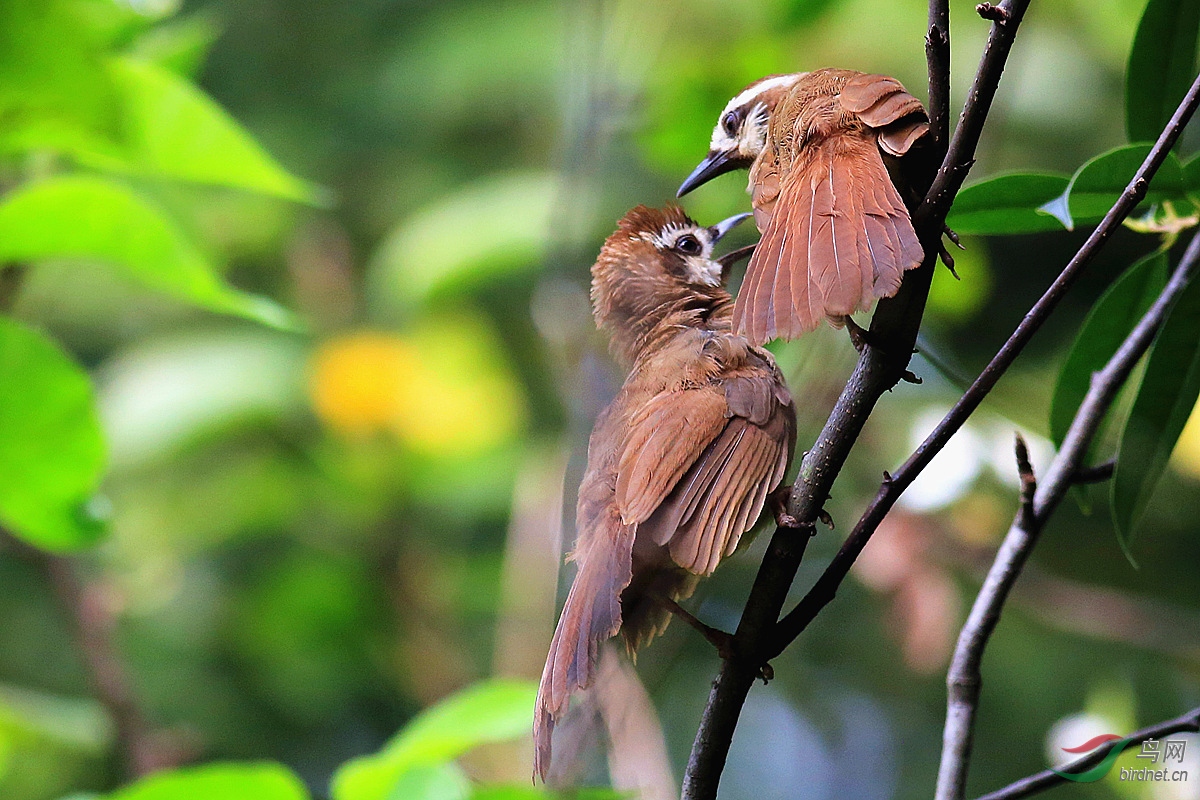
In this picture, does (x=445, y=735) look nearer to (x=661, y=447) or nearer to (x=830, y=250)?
(x=661, y=447)

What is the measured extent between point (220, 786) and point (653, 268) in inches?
23.9

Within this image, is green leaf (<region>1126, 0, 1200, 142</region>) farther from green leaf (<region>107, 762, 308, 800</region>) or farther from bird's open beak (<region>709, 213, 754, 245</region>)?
green leaf (<region>107, 762, 308, 800</region>)

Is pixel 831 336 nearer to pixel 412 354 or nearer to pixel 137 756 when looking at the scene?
pixel 137 756

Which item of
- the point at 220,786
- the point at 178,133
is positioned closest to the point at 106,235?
the point at 178,133

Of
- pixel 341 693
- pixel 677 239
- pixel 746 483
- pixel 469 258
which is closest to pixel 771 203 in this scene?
pixel 677 239

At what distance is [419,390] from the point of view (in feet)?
9.19

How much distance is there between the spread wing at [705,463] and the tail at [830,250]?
10 centimetres

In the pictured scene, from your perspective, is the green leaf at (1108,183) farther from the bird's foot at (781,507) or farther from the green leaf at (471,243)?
the green leaf at (471,243)

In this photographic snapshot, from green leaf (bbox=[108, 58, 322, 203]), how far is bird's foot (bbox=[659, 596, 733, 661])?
0.76 metres

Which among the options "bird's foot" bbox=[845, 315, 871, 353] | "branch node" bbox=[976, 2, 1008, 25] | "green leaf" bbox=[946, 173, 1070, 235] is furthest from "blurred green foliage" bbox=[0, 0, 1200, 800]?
"branch node" bbox=[976, 2, 1008, 25]

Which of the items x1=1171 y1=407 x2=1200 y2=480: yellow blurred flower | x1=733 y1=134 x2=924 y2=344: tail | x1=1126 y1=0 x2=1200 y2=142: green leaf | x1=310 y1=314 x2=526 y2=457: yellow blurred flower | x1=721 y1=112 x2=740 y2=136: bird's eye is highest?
x1=310 y1=314 x2=526 y2=457: yellow blurred flower

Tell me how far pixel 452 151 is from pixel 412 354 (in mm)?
892

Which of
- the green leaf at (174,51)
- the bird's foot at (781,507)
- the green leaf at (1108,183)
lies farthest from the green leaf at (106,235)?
the green leaf at (1108,183)

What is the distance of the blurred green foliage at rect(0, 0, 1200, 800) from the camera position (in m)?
1.17
